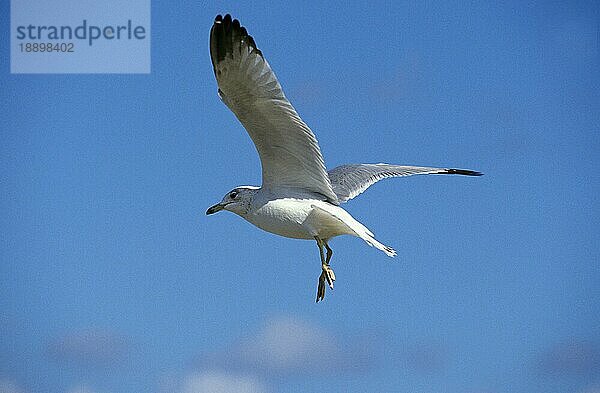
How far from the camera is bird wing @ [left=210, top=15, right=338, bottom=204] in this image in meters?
5.70

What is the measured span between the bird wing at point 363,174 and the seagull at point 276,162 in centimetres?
3

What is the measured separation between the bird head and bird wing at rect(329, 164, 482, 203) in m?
0.61

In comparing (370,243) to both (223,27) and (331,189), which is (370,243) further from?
(223,27)

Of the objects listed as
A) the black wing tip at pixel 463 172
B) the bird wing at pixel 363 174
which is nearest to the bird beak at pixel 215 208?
the bird wing at pixel 363 174

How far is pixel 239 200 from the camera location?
254 inches

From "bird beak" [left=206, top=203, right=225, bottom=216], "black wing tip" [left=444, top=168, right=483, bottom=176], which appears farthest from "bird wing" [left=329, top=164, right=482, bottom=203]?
"bird beak" [left=206, top=203, right=225, bottom=216]

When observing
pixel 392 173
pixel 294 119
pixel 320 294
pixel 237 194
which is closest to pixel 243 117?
pixel 294 119

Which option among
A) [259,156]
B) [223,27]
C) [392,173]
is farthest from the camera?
[392,173]

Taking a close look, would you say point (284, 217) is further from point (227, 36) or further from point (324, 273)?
point (227, 36)

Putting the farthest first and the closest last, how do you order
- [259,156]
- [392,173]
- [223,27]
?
[392,173] → [259,156] → [223,27]

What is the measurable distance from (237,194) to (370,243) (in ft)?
3.22

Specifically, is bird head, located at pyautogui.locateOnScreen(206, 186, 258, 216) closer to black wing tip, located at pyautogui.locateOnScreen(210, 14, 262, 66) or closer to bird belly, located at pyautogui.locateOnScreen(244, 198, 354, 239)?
bird belly, located at pyautogui.locateOnScreen(244, 198, 354, 239)

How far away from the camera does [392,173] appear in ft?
23.9

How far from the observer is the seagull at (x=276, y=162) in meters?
5.71
